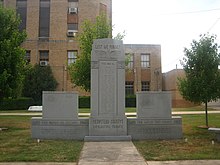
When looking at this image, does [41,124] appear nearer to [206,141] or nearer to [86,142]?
[86,142]

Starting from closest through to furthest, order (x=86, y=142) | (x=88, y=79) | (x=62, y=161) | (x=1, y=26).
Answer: (x=62, y=161)
(x=86, y=142)
(x=1, y=26)
(x=88, y=79)

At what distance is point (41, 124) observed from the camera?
10750 millimetres

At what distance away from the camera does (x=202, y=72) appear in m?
14.5

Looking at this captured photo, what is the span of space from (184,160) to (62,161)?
2.96m

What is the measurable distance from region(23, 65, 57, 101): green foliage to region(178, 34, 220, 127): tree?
72.8ft

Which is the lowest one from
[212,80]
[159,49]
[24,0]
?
[212,80]

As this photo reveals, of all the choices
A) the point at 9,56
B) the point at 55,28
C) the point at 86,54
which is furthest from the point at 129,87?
the point at 9,56

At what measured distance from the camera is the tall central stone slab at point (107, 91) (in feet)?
34.8

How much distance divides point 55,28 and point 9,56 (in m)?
23.5

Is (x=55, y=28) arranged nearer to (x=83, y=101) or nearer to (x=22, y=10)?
(x=22, y=10)

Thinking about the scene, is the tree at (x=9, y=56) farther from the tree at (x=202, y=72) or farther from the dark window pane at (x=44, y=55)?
the dark window pane at (x=44, y=55)

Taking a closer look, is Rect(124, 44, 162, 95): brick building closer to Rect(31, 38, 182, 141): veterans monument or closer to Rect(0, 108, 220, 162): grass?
Rect(31, 38, 182, 141): veterans monument

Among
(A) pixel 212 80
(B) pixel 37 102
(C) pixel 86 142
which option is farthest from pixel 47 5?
(C) pixel 86 142

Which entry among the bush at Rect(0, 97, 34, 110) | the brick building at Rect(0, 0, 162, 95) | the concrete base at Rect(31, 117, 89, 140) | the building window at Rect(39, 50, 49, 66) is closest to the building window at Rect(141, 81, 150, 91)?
the brick building at Rect(0, 0, 162, 95)
